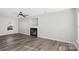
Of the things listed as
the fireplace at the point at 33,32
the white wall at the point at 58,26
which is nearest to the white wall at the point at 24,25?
the fireplace at the point at 33,32

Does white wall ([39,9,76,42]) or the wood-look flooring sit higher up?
white wall ([39,9,76,42])

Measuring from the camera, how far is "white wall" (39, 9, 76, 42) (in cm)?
147

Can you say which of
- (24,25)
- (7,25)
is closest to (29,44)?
(24,25)

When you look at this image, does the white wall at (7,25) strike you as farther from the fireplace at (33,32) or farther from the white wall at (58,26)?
the white wall at (58,26)

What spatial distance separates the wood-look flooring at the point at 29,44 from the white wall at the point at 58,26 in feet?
0.39

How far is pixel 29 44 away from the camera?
66.7 inches

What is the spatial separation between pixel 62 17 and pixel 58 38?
432 millimetres

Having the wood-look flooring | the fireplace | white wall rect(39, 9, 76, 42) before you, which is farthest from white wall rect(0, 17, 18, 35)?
white wall rect(39, 9, 76, 42)

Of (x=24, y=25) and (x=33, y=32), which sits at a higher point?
(x=24, y=25)

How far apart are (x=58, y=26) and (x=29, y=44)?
0.73m

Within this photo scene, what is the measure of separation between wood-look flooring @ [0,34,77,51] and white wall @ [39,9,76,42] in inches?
4.7

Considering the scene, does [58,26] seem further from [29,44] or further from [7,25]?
[7,25]

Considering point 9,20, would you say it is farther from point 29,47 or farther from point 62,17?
point 62,17

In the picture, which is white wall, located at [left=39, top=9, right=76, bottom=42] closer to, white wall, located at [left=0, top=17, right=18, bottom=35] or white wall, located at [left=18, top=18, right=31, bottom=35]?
white wall, located at [left=18, top=18, right=31, bottom=35]
